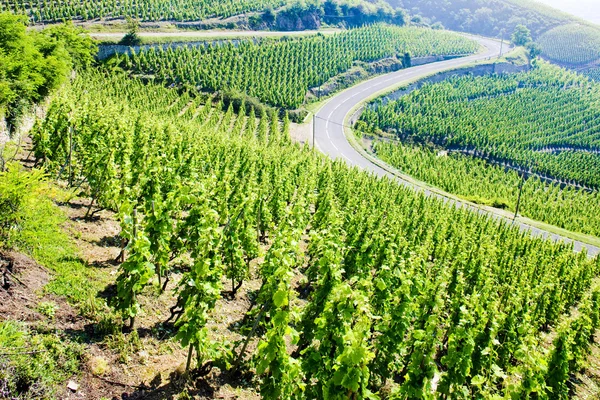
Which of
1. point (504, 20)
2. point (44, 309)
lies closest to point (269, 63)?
point (44, 309)

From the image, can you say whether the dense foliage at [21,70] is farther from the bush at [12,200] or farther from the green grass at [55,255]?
the bush at [12,200]

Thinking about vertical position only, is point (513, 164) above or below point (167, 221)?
below

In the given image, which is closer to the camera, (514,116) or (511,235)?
(511,235)

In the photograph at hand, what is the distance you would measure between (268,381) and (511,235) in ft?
91.2

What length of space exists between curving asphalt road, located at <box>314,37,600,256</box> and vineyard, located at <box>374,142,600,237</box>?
5010mm

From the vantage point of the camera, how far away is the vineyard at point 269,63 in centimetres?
6425

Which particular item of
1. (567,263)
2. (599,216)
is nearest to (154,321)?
(567,263)

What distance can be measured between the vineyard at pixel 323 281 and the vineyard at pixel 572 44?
16132 cm

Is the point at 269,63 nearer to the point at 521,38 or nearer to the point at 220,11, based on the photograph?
the point at 220,11

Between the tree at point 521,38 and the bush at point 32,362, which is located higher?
the tree at point 521,38

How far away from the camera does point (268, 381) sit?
8.70m

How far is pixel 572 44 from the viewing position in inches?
6491

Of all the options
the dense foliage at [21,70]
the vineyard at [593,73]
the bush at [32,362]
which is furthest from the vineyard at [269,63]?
the vineyard at [593,73]

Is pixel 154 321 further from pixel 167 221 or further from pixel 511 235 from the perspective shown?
pixel 511 235
